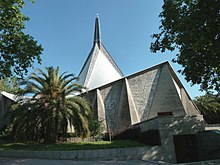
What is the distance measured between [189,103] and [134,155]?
59.9ft

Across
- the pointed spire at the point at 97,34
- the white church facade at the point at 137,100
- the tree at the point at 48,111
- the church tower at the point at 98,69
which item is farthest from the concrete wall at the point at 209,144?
the pointed spire at the point at 97,34

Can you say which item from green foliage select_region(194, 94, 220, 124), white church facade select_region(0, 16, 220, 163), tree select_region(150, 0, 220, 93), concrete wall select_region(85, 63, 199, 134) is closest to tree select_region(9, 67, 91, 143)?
white church facade select_region(0, 16, 220, 163)

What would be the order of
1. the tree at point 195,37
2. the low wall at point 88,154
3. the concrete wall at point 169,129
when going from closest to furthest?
1. the tree at point 195,37
2. the low wall at point 88,154
3. the concrete wall at point 169,129

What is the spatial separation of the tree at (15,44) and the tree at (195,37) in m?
7.00

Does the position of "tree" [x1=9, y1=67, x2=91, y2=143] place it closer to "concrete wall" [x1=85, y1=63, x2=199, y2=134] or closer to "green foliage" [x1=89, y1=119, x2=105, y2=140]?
"green foliage" [x1=89, y1=119, x2=105, y2=140]

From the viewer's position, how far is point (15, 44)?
956 cm

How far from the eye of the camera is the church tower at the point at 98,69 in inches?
1357

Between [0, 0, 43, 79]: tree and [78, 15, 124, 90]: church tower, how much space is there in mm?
22122

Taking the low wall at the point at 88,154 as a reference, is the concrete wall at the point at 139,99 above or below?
above

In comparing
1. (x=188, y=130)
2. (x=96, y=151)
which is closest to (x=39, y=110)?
(x=96, y=151)

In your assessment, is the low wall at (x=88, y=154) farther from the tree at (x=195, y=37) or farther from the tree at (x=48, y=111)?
the tree at (x=195, y=37)

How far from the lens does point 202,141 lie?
1270 cm

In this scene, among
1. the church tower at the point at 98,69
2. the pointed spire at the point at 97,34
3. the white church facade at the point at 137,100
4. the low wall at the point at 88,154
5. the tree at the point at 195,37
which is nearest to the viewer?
the tree at the point at 195,37

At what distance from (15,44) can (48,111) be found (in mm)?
5249
